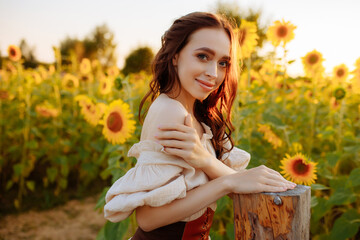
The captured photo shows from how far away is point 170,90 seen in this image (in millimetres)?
1192

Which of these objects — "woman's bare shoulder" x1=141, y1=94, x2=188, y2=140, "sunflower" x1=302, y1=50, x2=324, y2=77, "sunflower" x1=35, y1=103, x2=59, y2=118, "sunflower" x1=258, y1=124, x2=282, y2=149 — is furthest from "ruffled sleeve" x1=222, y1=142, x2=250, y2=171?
"sunflower" x1=35, y1=103, x2=59, y2=118

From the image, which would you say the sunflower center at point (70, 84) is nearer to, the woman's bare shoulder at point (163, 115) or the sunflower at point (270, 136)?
the sunflower at point (270, 136)

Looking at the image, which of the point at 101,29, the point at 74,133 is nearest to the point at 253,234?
the point at 74,133

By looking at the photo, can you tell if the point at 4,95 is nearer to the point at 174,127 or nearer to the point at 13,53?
the point at 13,53

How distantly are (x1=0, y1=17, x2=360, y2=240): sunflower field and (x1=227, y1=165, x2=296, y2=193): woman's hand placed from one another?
1.97 feet

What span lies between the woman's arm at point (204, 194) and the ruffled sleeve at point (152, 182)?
0.03 meters

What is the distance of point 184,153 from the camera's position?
3.30 ft

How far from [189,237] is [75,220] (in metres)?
2.52

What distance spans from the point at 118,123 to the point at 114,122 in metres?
0.02

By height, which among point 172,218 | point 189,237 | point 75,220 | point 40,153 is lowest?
point 75,220

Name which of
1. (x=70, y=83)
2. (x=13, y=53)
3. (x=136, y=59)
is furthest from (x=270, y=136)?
(x=136, y=59)

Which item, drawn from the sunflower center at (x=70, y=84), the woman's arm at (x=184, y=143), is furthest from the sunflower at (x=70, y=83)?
the woman's arm at (x=184, y=143)

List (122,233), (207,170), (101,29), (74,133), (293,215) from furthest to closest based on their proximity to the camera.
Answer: (101,29), (74,133), (122,233), (207,170), (293,215)

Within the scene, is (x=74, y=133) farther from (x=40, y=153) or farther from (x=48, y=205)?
(x=48, y=205)
